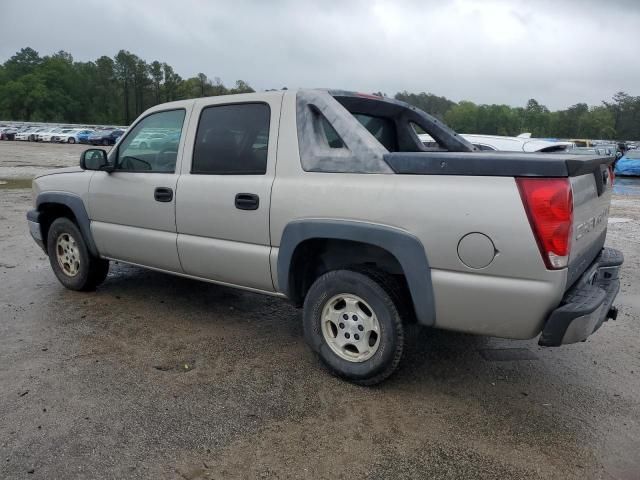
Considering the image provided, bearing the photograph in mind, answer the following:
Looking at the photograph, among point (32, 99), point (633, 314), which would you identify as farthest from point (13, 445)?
point (32, 99)

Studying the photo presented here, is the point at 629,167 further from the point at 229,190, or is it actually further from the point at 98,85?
the point at 98,85

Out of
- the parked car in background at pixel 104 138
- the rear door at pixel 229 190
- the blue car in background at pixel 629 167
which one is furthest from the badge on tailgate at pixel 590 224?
the parked car in background at pixel 104 138

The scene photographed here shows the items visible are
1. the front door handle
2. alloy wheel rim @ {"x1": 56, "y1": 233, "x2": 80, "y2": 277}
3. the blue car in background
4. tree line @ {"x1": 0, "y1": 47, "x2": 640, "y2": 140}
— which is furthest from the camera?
tree line @ {"x1": 0, "y1": 47, "x2": 640, "y2": 140}

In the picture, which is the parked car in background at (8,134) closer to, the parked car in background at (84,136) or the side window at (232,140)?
the parked car in background at (84,136)

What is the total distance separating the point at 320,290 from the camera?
141 inches

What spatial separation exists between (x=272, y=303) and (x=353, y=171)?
2244 millimetres

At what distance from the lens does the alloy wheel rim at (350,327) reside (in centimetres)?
346

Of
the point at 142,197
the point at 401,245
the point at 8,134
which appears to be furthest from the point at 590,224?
the point at 8,134

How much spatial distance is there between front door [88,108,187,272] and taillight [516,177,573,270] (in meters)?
2.71

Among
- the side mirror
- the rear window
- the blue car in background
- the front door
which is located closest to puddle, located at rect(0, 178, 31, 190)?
the side mirror

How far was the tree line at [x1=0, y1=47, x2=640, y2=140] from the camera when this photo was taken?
92250 mm

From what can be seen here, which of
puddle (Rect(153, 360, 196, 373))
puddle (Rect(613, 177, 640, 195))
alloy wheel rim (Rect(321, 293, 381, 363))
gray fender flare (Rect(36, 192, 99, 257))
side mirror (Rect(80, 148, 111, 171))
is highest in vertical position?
side mirror (Rect(80, 148, 111, 171))

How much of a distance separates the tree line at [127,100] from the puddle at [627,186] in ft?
191

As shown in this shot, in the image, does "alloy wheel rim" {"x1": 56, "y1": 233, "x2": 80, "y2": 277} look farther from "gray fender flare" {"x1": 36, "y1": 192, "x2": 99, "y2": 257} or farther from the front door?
the front door
